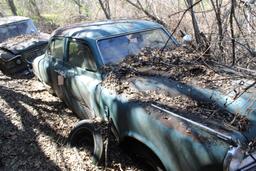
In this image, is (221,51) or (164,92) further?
(221,51)

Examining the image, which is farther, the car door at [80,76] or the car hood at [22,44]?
the car hood at [22,44]

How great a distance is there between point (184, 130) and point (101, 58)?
1.83 m

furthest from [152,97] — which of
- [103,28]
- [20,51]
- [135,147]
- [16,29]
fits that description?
[16,29]

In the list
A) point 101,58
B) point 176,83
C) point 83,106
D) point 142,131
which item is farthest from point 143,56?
point 142,131

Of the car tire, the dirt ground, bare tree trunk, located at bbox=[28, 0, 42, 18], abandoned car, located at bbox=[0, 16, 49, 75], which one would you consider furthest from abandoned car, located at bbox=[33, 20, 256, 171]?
bare tree trunk, located at bbox=[28, 0, 42, 18]

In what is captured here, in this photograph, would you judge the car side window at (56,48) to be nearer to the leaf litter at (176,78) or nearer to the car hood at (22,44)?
the leaf litter at (176,78)

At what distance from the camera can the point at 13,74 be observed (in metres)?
7.94

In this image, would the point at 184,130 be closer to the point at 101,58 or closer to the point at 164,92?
the point at 164,92

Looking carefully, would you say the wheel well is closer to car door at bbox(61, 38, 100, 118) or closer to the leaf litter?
the leaf litter

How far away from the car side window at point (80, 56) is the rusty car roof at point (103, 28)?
0.47 ft

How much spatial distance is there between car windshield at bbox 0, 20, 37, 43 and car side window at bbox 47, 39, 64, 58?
181 inches

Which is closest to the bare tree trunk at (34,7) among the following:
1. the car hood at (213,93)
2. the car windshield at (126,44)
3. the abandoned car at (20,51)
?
the abandoned car at (20,51)

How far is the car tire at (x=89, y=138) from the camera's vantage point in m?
3.71

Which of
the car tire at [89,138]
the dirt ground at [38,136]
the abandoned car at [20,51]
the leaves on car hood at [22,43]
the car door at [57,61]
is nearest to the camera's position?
the car tire at [89,138]
